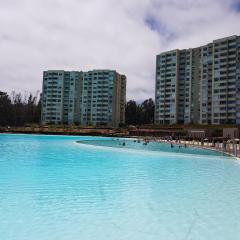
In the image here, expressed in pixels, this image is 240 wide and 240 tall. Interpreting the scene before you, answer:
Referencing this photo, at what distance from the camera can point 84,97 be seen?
138m

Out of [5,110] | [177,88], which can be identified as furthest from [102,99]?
[5,110]

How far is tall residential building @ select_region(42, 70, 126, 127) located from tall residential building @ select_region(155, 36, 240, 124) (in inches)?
805

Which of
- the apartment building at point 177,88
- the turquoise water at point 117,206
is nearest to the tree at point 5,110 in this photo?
the apartment building at point 177,88

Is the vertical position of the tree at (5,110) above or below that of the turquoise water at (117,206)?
above

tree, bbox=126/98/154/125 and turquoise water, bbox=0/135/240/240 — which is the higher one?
tree, bbox=126/98/154/125

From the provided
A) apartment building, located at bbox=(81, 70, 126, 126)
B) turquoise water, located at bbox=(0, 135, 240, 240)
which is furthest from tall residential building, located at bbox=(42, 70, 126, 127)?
turquoise water, located at bbox=(0, 135, 240, 240)

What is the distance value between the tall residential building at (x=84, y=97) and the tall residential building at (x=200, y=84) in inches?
805

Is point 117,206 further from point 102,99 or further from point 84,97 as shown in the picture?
point 84,97

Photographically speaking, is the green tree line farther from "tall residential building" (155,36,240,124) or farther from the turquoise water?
the turquoise water

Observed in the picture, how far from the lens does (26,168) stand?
20.4 metres

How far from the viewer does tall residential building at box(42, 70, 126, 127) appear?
13275 cm

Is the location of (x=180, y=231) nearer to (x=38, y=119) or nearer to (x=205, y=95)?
(x=205, y=95)

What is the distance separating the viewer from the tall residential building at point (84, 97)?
132750mm

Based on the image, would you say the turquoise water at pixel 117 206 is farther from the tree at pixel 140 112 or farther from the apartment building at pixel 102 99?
the apartment building at pixel 102 99
